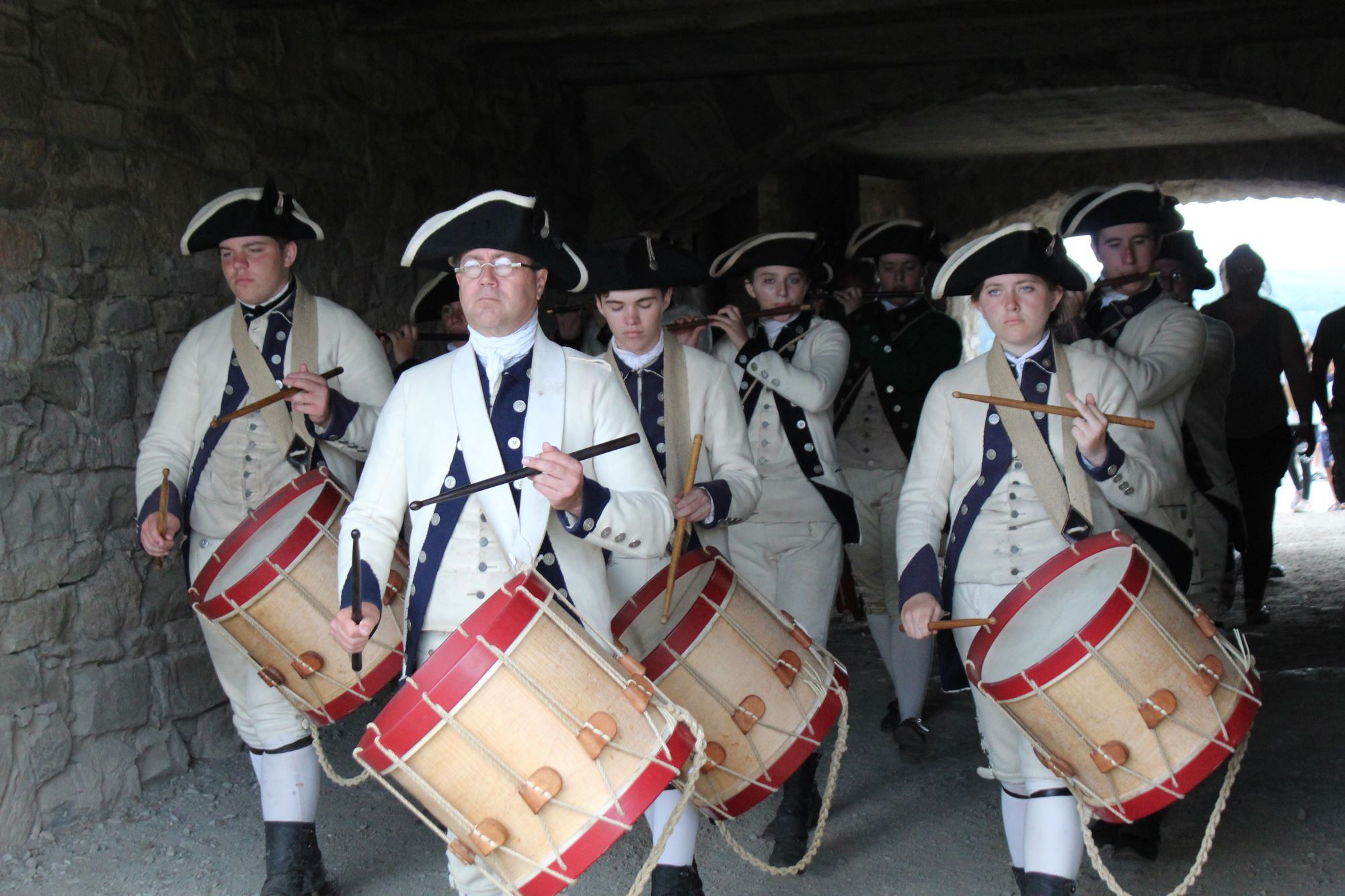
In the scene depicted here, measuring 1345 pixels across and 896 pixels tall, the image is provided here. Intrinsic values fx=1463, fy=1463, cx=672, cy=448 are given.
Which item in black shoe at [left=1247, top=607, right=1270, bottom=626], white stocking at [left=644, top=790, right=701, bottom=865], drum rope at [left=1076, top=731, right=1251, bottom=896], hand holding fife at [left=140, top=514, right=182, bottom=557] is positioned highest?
hand holding fife at [left=140, top=514, right=182, bottom=557]

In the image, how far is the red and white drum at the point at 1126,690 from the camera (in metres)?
2.79

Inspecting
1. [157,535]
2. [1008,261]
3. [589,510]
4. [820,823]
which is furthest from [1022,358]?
[157,535]

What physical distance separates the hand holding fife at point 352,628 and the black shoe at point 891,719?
2890mm

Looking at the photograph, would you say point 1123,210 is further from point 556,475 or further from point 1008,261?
point 556,475

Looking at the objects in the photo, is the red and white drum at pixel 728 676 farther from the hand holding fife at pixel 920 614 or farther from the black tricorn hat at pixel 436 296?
the black tricorn hat at pixel 436 296

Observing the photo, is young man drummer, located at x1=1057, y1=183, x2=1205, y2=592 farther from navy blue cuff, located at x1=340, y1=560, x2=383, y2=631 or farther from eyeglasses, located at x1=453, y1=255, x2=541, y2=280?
navy blue cuff, located at x1=340, y1=560, x2=383, y2=631

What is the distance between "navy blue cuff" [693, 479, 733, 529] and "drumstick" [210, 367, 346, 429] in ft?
3.27

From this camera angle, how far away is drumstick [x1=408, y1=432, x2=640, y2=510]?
105 inches

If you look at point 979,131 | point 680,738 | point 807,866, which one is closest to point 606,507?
point 680,738

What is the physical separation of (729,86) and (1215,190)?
22.8ft

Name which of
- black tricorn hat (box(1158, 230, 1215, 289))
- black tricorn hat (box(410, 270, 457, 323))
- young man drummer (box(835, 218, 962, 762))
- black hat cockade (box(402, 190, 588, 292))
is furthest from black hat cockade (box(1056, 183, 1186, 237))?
black tricorn hat (box(410, 270, 457, 323))

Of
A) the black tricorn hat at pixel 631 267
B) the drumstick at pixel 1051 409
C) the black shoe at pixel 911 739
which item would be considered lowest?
the black shoe at pixel 911 739

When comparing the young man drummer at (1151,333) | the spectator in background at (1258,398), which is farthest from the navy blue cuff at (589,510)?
the spectator in background at (1258,398)

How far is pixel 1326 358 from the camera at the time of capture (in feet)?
24.7
